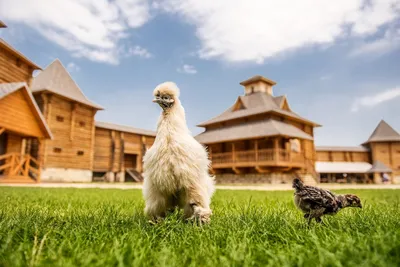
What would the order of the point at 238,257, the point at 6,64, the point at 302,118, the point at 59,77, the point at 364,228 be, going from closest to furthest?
the point at 238,257, the point at 364,228, the point at 6,64, the point at 59,77, the point at 302,118

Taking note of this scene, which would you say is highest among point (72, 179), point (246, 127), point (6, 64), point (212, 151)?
point (6, 64)

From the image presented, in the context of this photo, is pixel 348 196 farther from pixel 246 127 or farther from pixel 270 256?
pixel 246 127

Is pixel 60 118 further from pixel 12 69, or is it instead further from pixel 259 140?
pixel 259 140

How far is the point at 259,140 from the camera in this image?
26.2 m

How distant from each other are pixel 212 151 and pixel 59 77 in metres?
17.5

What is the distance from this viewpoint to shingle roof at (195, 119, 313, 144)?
23328 millimetres

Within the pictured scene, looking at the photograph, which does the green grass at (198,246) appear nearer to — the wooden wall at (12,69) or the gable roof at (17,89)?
the gable roof at (17,89)

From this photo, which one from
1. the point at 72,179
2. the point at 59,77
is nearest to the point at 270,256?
the point at 72,179

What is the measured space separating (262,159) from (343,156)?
75.7 feet

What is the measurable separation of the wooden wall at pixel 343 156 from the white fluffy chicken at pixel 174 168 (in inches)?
1605

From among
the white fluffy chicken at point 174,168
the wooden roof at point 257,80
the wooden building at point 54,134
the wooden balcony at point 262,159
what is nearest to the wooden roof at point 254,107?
the wooden roof at point 257,80

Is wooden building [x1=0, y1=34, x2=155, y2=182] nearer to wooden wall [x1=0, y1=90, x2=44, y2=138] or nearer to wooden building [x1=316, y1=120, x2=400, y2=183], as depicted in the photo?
wooden wall [x1=0, y1=90, x2=44, y2=138]

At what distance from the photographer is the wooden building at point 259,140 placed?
2384 cm

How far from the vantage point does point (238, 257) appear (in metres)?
1.62
